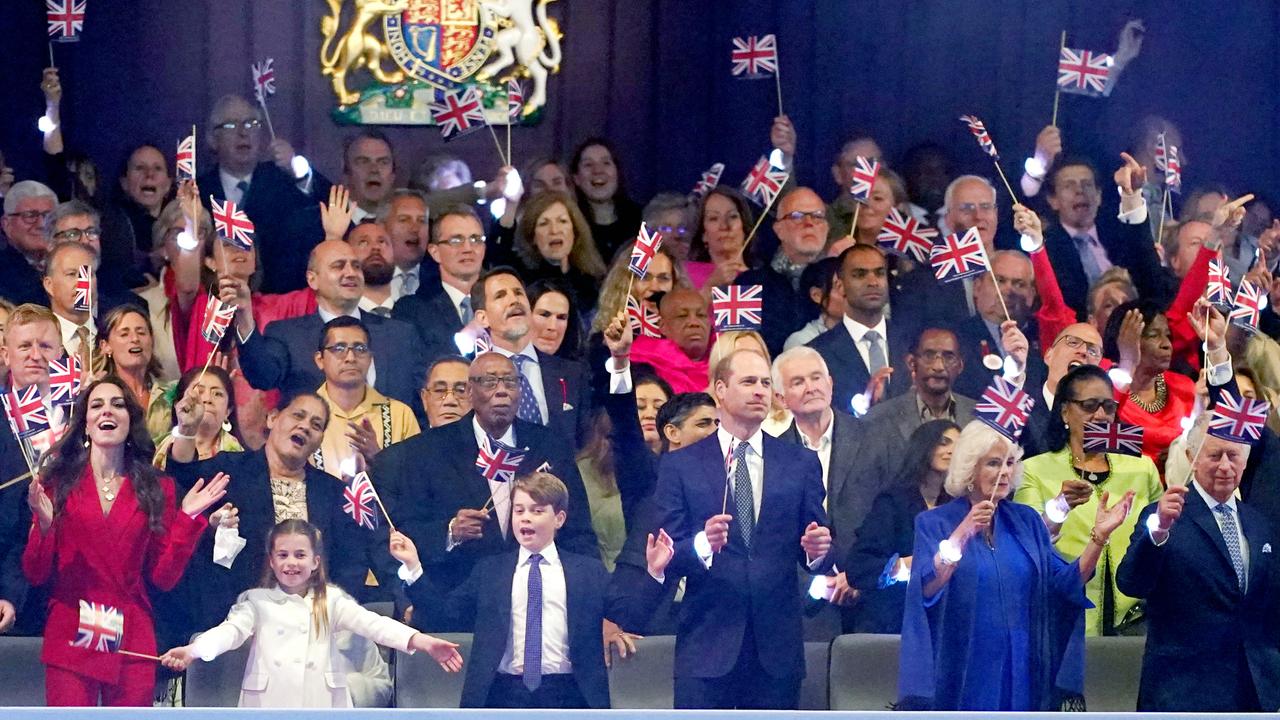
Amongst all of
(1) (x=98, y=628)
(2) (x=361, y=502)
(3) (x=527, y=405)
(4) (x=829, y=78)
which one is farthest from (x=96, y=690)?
(4) (x=829, y=78)

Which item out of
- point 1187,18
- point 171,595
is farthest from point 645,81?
point 171,595

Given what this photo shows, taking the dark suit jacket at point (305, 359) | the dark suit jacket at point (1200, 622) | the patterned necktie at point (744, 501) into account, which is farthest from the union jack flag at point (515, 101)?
the dark suit jacket at point (1200, 622)

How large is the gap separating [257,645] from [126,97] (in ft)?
8.04

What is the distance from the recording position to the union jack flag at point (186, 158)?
8.94 m

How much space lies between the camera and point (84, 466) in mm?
8664

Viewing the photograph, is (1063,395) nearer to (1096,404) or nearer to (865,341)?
(1096,404)

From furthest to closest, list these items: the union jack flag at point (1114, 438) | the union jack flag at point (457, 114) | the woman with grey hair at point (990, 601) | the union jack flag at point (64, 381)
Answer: the union jack flag at point (457, 114), the union jack flag at point (1114, 438), the union jack flag at point (64, 381), the woman with grey hair at point (990, 601)

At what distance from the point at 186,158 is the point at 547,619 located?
2.54 meters

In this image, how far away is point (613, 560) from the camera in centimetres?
867

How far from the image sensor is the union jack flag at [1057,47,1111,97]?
29.8ft

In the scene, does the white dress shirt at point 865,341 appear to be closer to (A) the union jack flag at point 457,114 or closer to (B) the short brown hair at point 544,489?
(B) the short brown hair at point 544,489

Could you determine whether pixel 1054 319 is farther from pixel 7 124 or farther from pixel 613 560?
pixel 7 124

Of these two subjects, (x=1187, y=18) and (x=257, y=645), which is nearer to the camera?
(x=257, y=645)

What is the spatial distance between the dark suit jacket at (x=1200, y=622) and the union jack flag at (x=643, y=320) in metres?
2.22
